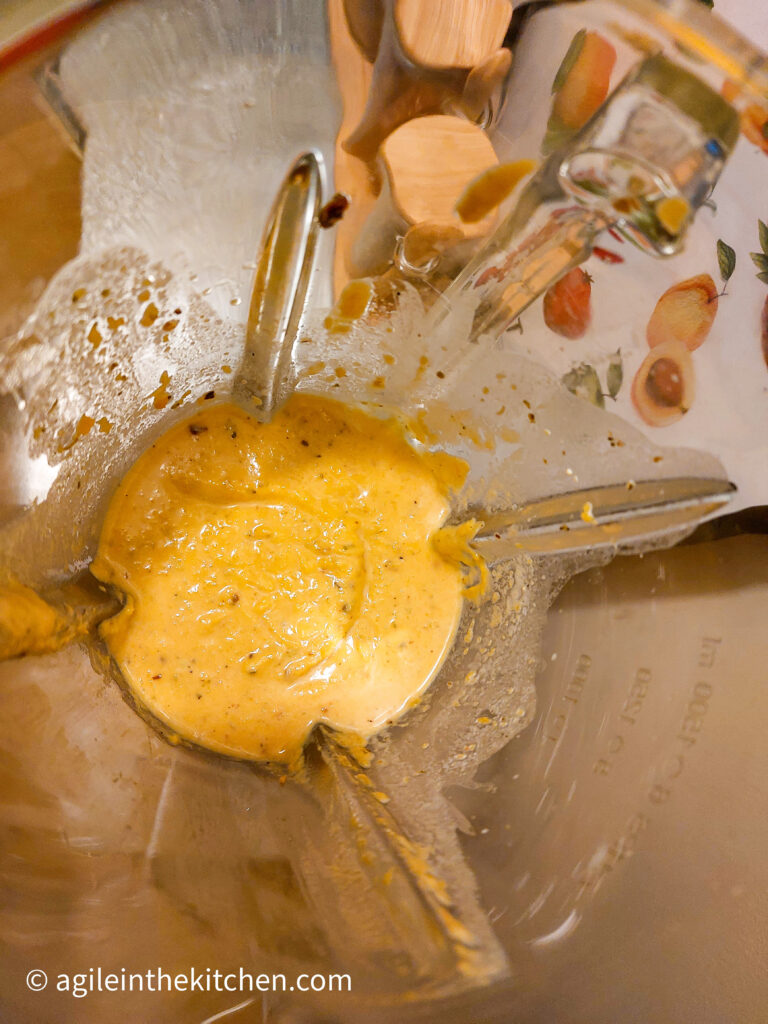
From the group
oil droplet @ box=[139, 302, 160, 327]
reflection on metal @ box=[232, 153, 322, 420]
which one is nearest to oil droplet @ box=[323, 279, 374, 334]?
reflection on metal @ box=[232, 153, 322, 420]

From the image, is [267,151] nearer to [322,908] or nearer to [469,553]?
[469,553]

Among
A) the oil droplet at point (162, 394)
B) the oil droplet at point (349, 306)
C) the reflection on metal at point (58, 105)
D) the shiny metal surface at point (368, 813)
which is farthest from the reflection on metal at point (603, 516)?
the reflection on metal at point (58, 105)

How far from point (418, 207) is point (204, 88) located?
0.62 ft

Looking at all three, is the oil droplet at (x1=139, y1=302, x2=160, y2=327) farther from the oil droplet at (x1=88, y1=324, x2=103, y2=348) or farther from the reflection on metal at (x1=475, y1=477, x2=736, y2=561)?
the reflection on metal at (x1=475, y1=477, x2=736, y2=561)

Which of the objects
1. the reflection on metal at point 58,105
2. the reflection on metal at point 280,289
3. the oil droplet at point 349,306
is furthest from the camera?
the oil droplet at point 349,306

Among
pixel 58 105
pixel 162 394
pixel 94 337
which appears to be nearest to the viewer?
pixel 58 105

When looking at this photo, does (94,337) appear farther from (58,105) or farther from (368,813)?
(368,813)

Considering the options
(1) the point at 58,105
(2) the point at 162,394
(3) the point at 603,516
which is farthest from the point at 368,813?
(1) the point at 58,105

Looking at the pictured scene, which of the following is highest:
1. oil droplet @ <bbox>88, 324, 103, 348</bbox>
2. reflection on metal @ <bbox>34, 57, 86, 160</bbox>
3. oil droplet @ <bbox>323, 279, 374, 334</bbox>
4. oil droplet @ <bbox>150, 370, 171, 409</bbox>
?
reflection on metal @ <bbox>34, 57, 86, 160</bbox>

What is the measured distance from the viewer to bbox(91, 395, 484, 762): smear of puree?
0.68m

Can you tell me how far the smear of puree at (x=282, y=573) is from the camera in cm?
68

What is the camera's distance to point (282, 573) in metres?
0.72

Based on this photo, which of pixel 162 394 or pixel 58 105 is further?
pixel 162 394

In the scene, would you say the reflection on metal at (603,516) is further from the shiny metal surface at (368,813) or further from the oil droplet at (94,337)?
the oil droplet at (94,337)
